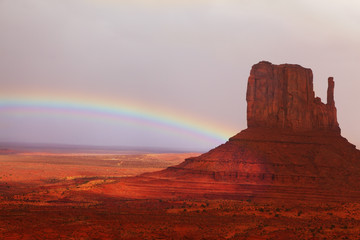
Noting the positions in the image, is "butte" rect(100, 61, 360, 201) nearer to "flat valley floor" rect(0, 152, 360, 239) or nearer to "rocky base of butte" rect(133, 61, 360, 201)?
"rocky base of butte" rect(133, 61, 360, 201)

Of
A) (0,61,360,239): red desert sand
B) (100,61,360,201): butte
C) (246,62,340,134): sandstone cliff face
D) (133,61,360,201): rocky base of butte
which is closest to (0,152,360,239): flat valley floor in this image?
(0,61,360,239): red desert sand

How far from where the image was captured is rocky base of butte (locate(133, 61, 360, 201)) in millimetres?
55062

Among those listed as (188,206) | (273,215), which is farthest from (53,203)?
(273,215)

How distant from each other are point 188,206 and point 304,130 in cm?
3026

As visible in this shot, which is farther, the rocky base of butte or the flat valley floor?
the rocky base of butte

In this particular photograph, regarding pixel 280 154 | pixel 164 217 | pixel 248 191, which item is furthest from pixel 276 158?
pixel 164 217

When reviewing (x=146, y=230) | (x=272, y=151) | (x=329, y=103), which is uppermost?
(x=329, y=103)

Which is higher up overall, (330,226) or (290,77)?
(290,77)

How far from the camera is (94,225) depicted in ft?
104

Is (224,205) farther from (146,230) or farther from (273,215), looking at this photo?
(146,230)

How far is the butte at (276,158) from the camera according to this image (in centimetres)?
5431

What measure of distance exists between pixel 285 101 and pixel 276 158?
1224cm

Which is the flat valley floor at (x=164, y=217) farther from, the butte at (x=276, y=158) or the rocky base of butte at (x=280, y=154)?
the rocky base of butte at (x=280, y=154)

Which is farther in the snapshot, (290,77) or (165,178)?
(290,77)
